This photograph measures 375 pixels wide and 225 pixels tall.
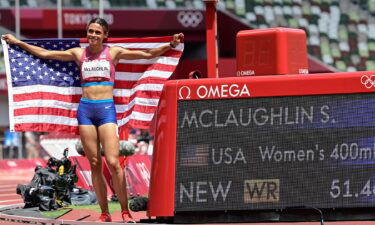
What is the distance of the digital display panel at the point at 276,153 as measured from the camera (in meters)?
9.03

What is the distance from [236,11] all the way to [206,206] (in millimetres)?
51586

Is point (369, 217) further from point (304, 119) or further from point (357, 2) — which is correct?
point (357, 2)

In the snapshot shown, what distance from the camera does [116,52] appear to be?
10.7 meters

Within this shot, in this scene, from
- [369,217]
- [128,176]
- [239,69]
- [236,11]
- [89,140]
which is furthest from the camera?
[236,11]

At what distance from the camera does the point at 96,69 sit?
1044cm

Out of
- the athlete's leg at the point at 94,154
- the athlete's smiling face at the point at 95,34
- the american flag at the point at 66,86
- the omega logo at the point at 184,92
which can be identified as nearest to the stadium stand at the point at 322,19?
the american flag at the point at 66,86

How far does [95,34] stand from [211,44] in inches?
45.8

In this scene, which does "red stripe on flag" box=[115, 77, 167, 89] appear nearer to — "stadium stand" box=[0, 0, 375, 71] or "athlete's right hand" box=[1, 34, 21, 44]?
"athlete's right hand" box=[1, 34, 21, 44]

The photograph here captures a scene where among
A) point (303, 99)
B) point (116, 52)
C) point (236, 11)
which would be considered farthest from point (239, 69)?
point (236, 11)

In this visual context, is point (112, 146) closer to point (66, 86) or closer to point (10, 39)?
point (66, 86)

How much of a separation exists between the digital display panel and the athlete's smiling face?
5.06ft

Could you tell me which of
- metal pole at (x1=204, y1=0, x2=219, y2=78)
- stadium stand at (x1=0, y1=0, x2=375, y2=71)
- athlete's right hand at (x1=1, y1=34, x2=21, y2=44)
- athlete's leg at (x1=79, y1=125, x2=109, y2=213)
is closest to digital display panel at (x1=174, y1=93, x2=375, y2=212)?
metal pole at (x1=204, y1=0, x2=219, y2=78)

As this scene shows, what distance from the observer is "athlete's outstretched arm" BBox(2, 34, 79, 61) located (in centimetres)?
1074

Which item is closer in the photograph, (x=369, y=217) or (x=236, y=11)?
(x=369, y=217)
